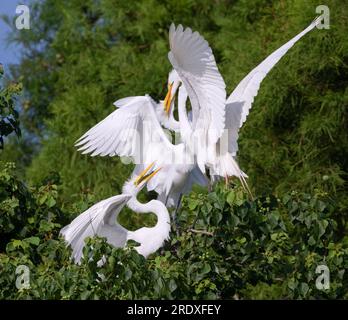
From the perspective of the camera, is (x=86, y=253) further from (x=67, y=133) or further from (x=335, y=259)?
(x=67, y=133)

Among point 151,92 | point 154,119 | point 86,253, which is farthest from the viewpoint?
point 151,92

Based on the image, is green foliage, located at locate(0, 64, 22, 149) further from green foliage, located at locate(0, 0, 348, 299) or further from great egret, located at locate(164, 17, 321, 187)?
great egret, located at locate(164, 17, 321, 187)

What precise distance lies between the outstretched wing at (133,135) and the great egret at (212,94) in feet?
0.93

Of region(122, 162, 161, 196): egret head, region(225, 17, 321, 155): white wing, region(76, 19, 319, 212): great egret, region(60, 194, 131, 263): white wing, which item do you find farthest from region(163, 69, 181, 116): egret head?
region(60, 194, 131, 263): white wing

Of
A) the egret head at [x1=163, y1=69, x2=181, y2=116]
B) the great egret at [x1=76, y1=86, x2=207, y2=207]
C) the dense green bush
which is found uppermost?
the egret head at [x1=163, y1=69, x2=181, y2=116]

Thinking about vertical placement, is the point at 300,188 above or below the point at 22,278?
above

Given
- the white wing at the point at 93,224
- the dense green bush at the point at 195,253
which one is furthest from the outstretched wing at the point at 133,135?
the dense green bush at the point at 195,253

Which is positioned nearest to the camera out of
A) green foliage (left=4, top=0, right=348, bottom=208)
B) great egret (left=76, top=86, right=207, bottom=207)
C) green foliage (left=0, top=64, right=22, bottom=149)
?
green foliage (left=0, top=64, right=22, bottom=149)

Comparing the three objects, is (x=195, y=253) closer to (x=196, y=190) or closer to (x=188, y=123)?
(x=188, y=123)

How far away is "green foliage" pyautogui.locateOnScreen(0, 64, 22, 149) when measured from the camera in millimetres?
6027

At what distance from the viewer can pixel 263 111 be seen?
970 cm

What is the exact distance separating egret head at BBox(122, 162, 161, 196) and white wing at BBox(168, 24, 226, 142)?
45 cm

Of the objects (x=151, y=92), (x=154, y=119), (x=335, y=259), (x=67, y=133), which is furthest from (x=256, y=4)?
(x=335, y=259)

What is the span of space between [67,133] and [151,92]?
36.9 inches
